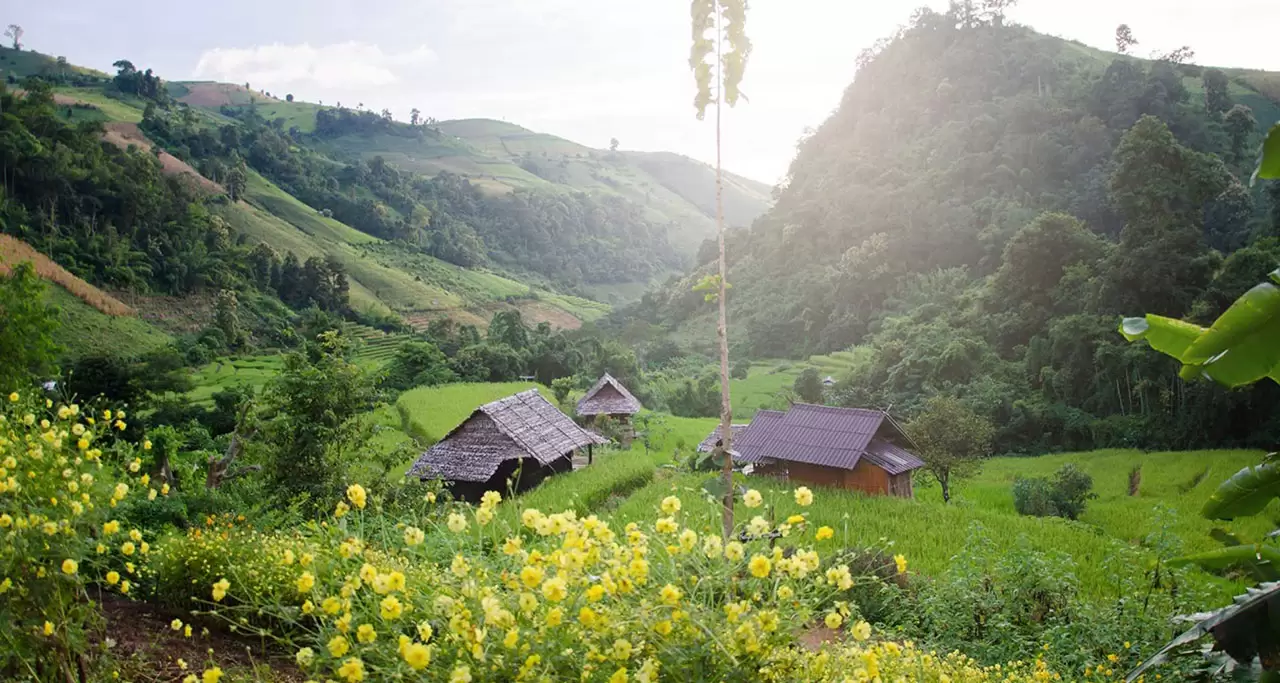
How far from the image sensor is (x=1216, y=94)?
46031mm

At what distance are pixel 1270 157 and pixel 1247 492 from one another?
105 centimetres

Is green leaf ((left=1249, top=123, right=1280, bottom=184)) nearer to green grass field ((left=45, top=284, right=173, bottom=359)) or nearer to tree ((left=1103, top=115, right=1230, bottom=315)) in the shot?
tree ((left=1103, top=115, right=1230, bottom=315))

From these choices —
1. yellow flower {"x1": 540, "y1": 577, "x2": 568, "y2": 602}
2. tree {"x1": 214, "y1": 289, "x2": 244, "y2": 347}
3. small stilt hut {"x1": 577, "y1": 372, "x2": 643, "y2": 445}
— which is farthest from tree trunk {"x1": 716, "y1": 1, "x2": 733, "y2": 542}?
tree {"x1": 214, "y1": 289, "x2": 244, "y2": 347}

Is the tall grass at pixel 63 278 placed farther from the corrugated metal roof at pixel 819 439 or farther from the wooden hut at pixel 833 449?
the wooden hut at pixel 833 449

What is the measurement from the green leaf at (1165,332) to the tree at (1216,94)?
5556cm

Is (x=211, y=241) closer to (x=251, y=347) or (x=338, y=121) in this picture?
(x=251, y=347)

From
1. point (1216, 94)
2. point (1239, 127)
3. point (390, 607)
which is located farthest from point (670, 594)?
point (1216, 94)

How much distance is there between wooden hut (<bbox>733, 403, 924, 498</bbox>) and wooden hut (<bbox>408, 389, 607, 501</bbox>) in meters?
4.67

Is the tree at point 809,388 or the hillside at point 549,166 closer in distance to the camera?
the tree at point 809,388

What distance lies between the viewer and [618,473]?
17.9m

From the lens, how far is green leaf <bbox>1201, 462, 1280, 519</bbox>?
7.42ft

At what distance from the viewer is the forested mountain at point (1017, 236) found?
76.2ft

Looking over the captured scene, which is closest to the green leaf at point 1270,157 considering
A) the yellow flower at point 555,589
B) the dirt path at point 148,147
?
the yellow flower at point 555,589

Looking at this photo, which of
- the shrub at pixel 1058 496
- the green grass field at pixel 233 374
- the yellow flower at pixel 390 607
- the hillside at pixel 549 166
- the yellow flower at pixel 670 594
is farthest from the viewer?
the hillside at pixel 549 166
